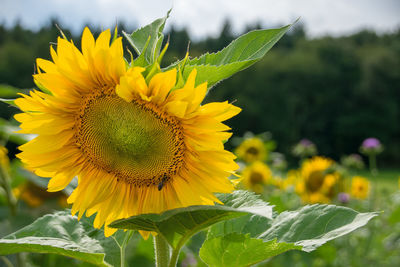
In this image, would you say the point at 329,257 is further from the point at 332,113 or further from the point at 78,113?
the point at 332,113

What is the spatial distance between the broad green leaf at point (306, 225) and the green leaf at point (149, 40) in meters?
0.31

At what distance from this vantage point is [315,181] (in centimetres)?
309

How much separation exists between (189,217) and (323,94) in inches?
1096

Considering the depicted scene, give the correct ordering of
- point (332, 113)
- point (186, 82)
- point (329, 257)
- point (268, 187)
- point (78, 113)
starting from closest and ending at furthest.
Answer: point (186, 82) < point (78, 113) < point (329, 257) < point (268, 187) < point (332, 113)

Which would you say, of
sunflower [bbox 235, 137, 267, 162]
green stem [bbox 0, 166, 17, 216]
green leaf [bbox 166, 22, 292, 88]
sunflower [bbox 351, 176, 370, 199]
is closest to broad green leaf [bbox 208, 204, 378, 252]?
green leaf [bbox 166, 22, 292, 88]

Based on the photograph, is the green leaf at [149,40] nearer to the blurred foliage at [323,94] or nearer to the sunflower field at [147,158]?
the sunflower field at [147,158]

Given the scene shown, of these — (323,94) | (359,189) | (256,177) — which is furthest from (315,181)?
(323,94)

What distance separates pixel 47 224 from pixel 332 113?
90.6ft

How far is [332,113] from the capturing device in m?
27.0

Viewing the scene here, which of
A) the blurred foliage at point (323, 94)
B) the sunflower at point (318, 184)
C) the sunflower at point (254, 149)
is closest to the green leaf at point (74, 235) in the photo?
the sunflower at point (318, 184)

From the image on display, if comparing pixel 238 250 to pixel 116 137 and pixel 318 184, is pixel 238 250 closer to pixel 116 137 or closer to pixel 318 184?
pixel 116 137

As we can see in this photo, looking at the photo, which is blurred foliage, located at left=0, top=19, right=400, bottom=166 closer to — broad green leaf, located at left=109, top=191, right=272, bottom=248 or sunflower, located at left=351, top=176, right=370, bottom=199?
sunflower, located at left=351, top=176, right=370, bottom=199

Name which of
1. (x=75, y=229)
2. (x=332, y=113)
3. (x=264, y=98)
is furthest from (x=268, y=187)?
(x=332, y=113)

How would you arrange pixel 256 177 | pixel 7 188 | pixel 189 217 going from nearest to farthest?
pixel 189 217 < pixel 7 188 < pixel 256 177
